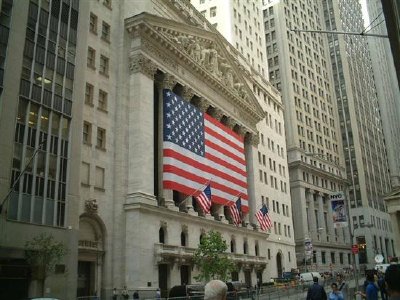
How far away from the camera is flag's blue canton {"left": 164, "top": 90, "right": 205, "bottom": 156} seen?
159ft

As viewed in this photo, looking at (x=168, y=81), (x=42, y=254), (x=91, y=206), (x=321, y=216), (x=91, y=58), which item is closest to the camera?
(x=42, y=254)

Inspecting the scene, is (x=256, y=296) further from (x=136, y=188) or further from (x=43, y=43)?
(x=43, y=43)

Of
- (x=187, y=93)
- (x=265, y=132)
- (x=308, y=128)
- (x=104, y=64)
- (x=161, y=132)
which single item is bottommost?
(x=161, y=132)

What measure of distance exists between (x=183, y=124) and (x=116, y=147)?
9233 mm

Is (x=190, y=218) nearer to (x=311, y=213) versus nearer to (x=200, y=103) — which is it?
(x=200, y=103)

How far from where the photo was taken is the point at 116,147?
44062 millimetres

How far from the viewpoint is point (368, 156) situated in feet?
432

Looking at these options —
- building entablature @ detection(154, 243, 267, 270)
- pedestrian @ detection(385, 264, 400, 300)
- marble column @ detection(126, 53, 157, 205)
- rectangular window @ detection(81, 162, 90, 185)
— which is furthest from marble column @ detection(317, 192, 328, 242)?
pedestrian @ detection(385, 264, 400, 300)

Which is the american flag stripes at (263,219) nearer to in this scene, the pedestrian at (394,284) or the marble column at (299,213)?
the marble column at (299,213)

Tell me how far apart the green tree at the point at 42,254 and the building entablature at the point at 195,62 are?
21313 mm

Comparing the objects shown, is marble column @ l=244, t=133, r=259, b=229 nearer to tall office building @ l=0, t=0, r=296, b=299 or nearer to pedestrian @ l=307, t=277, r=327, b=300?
tall office building @ l=0, t=0, r=296, b=299

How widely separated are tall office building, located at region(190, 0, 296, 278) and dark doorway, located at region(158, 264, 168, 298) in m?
26.1

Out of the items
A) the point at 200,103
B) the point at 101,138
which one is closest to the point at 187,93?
the point at 200,103

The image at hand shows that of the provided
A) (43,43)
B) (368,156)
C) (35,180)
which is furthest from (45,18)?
(368,156)
